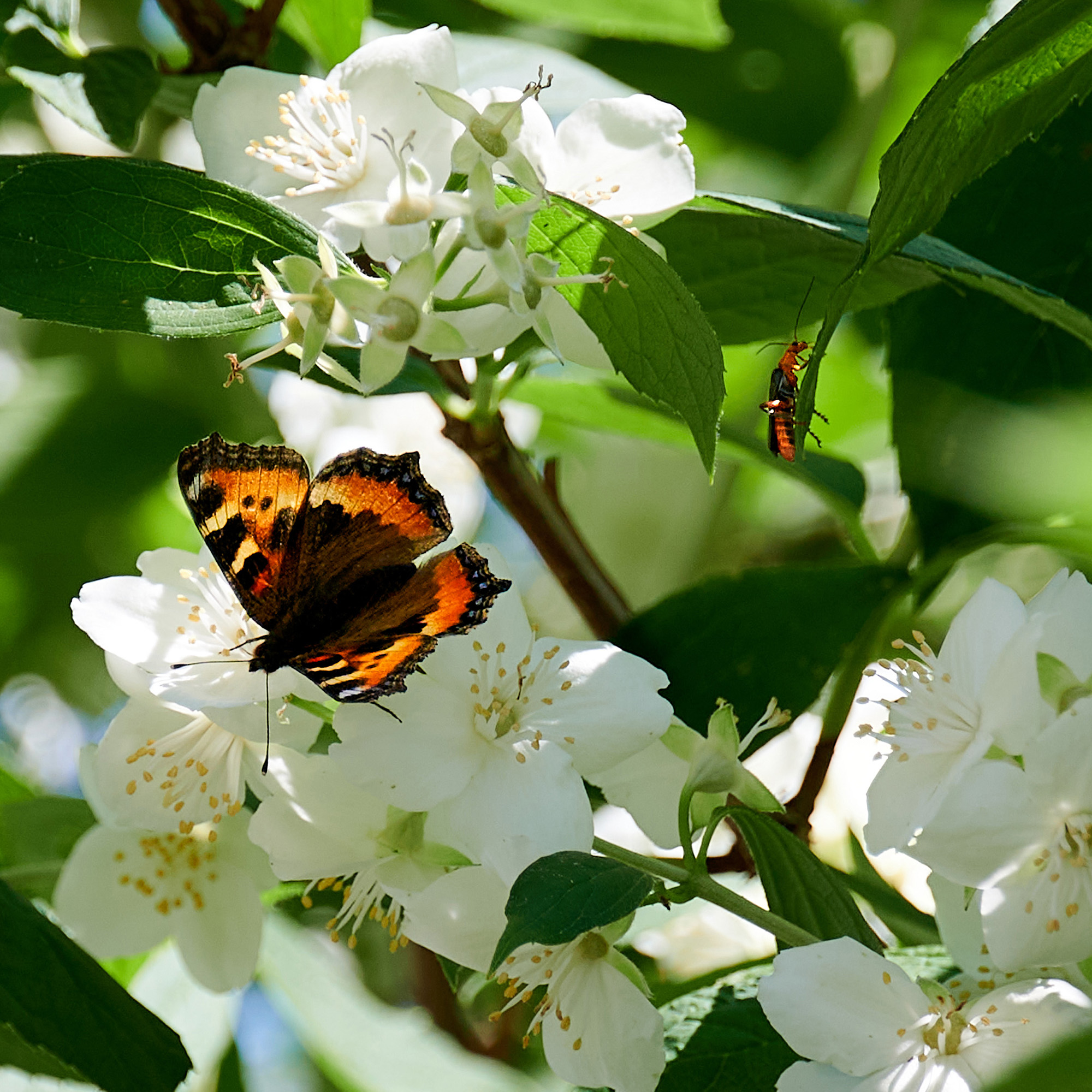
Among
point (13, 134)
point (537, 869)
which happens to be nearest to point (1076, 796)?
point (537, 869)

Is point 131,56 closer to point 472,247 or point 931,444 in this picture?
point 472,247

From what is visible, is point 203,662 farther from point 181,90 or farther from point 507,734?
point 181,90

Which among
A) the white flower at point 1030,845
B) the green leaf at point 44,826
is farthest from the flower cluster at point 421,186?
the green leaf at point 44,826

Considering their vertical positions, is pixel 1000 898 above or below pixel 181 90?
below

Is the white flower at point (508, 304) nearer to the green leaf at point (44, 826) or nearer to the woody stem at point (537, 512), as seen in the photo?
the woody stem at point (537, 512)

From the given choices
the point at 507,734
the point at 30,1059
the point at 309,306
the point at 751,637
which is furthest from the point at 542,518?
the point at 30,1059

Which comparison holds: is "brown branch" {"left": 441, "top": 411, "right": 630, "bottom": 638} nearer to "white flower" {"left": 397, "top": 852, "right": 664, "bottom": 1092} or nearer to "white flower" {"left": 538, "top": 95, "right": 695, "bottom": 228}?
"white flower" {"left": 538, "top": 95, "right": 695, "bottom": 228}
